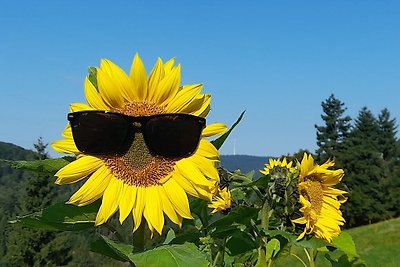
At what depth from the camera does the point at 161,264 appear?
81 centimetres

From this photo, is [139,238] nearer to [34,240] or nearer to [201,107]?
[201,107]

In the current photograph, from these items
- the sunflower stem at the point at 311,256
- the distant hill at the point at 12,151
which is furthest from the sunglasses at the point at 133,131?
the distant hill at the point at 12,151

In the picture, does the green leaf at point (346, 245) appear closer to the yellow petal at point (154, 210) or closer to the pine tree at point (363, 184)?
the yellow petal at point (154, 210)

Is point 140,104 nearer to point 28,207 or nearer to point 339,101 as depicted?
point 28,207

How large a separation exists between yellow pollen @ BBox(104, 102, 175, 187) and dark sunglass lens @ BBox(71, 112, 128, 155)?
0.02 meters

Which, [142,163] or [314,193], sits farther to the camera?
[314,193]

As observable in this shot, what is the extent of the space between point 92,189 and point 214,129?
7.8 inches

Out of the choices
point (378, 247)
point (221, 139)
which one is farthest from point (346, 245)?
point (378, 247)

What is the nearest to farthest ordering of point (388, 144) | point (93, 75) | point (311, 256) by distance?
point (93, 75) < point (311, 256) < point (388, 144)

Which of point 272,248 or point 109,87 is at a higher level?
point 109,87

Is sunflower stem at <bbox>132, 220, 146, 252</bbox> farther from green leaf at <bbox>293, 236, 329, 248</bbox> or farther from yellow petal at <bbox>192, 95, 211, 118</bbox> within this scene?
green leaf at <bbox>293, 236, 329, 248</bbox>

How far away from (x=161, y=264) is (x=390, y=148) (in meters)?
47.7

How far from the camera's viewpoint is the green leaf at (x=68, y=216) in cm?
96

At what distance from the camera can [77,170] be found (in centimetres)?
89
